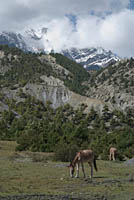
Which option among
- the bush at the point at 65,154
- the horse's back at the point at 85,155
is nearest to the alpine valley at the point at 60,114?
the bush at the point at 65,154

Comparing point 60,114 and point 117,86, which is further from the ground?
point 117,86

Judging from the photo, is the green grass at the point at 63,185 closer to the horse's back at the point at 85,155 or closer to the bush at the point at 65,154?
the horse's back at the point at 85,155

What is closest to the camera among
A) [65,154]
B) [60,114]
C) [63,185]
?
[63,185]

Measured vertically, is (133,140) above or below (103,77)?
below

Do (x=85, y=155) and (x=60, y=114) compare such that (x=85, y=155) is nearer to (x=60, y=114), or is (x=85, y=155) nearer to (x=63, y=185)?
(x=63, y=185)

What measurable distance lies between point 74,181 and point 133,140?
32.4 m

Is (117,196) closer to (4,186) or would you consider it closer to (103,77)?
(4,186)

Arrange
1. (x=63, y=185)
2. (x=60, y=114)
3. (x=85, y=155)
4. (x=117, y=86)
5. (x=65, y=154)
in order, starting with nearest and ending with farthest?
(x=63, y=185) < (x=85, y=155) < (x=65, y=154) < (x=60, y=114) < (x=117, y=86)

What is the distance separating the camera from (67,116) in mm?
103625

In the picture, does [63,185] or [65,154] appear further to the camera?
[65,154]

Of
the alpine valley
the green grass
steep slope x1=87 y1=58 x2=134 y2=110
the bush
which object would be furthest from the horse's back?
steep slope x1=87 y1=58 x2=134 y2=110

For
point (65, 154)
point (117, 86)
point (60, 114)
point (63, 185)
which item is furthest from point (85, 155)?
point (117, 86)

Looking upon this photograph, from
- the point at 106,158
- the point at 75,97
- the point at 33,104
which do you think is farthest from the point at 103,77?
the point at 106,158

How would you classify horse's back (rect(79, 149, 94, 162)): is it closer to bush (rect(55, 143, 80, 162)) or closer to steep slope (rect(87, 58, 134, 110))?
bush (rect(55, 143, 80, 162))
